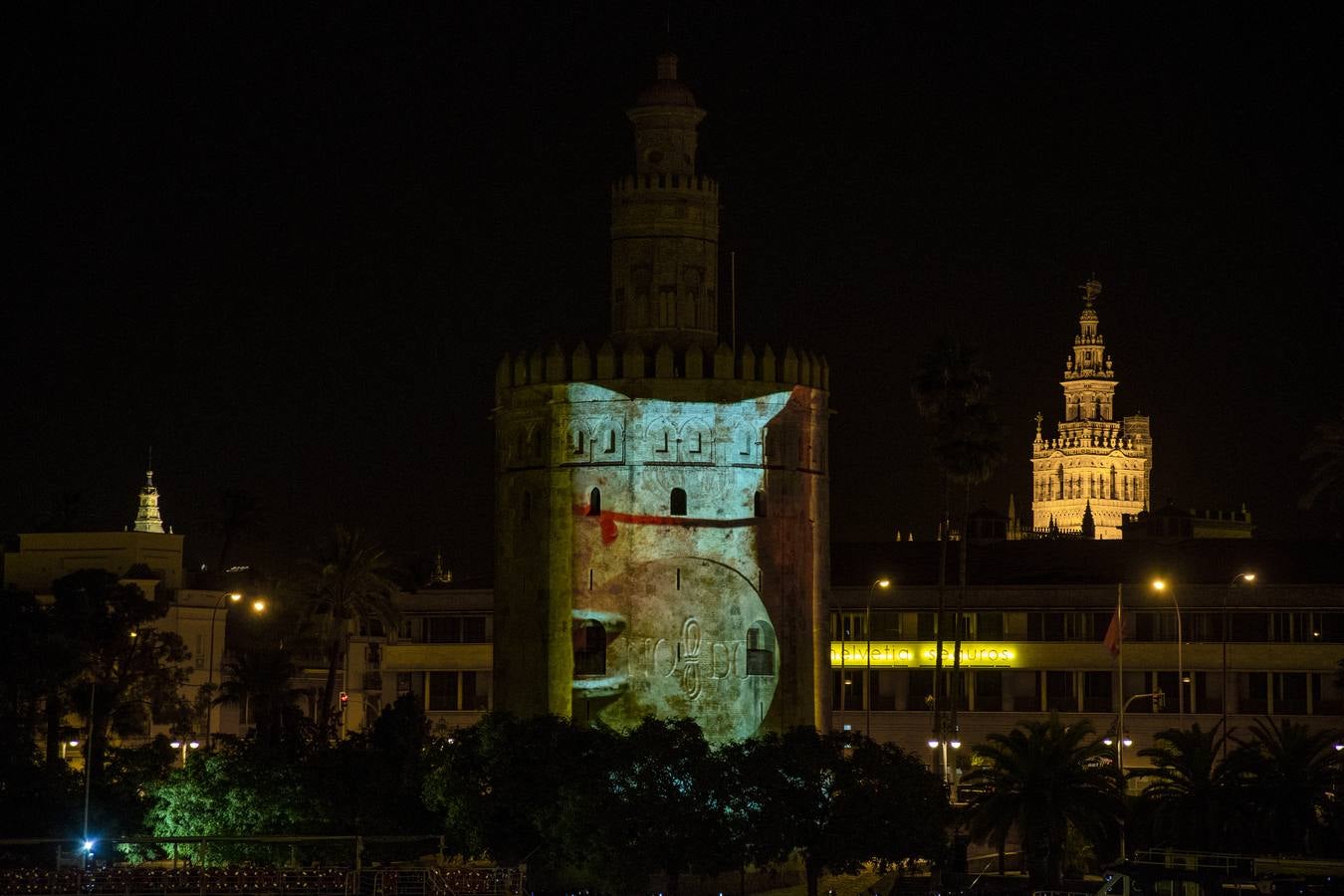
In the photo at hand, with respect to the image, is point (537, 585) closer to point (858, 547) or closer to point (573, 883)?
point (573, 883)

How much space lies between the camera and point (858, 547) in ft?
406

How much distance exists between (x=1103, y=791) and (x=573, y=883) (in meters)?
13.8

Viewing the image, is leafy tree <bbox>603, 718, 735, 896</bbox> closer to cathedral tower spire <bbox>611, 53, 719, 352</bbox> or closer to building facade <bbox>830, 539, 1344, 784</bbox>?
cathedral tower spire <bbox>611, 53, 719, 352</bbox>

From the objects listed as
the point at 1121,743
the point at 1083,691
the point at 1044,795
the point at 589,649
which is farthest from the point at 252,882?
the point at 1083,691

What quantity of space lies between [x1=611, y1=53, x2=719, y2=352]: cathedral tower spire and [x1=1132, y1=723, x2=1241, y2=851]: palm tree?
16.3 metres

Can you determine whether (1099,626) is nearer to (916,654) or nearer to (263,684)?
(916,654)

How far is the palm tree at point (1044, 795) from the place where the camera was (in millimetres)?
67188

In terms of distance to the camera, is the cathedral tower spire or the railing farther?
the cathedral tower spire

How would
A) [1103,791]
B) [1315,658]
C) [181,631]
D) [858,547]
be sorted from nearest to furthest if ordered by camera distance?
[1103,791] < [1315,658] < [181,631] < [858,547]

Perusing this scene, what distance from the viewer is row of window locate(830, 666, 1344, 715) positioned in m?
108

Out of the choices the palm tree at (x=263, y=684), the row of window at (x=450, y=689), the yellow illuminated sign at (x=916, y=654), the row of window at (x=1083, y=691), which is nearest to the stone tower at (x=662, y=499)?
the palm tree at (x=263, y=684)

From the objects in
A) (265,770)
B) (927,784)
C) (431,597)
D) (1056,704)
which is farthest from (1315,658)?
(265,770)

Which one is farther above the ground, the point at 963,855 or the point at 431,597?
the point at 431,597

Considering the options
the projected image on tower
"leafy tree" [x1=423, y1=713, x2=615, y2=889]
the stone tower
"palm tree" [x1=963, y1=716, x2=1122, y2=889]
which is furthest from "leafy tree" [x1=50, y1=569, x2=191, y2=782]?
"palm tree" [x1=963, y1=716, x2=1122, y2=889]
